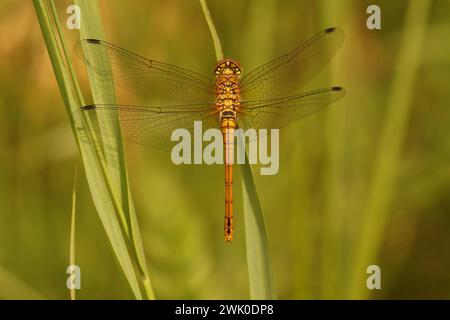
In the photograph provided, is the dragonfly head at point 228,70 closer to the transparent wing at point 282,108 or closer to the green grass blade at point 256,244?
the transparent wing at point 282,108

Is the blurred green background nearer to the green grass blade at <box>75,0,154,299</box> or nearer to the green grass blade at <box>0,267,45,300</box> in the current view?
the green grass blade at <box>0,267,45,300</box>

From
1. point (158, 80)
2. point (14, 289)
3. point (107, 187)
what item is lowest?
point (14, 289)

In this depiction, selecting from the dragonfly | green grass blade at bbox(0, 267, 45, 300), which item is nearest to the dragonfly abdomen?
the dragonfly

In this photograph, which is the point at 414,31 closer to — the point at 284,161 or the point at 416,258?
the point at 284,161

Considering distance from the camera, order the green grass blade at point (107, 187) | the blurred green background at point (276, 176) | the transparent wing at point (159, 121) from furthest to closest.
Answer: the blurred green background at point (276, 176)
the transparent wing at point (159, 121)
the green grass blade at point (107, 187)

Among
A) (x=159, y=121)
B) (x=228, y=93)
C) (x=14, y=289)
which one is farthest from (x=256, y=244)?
(x=14, y=289)

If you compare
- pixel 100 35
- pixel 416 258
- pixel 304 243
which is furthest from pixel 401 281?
pixel 100 35

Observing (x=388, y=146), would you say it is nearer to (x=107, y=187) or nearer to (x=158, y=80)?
(x=158, y=80)

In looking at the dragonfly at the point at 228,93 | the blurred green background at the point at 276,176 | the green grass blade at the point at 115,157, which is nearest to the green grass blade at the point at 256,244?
the green grass blade at the point at 115,157
